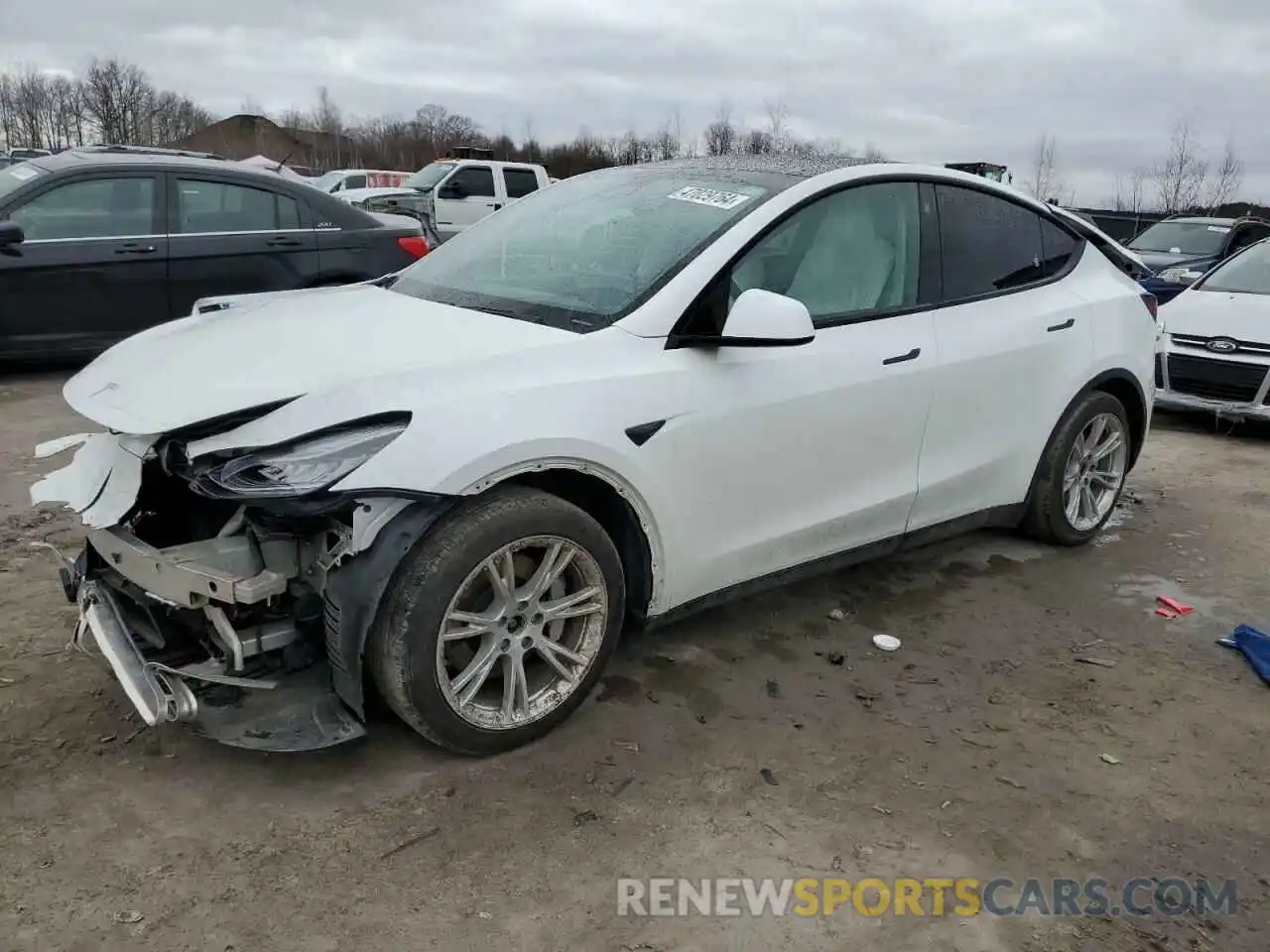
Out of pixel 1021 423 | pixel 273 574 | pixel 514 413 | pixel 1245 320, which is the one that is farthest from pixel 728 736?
pixel 1245 320

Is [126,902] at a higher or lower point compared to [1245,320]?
lower

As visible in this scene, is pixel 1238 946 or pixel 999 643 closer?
pixel 1238 946

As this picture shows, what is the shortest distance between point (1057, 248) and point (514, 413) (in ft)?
9.89

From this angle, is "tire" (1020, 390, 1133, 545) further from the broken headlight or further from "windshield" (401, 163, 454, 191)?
"windshield" (401, 163, 454, 191)

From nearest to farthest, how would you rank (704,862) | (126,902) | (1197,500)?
(126,902) < (704,862) < (1197,500)

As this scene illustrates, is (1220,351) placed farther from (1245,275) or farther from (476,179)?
(476,179)

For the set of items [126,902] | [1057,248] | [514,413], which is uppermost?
[1057,248]

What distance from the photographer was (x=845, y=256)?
3650 millimetres

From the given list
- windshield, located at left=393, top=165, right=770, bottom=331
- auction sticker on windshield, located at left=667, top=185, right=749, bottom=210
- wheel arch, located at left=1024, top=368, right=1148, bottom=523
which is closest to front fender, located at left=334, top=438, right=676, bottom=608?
windshield, located at left=393, top=165, right=770, bottom=331

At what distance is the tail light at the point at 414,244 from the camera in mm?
8078

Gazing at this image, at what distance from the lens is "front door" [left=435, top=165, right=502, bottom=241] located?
17547 mm

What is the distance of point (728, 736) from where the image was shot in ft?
10.3

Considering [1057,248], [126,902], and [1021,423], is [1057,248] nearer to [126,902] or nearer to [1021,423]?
[1021,423]

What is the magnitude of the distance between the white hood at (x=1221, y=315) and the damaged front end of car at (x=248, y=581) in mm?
6952
